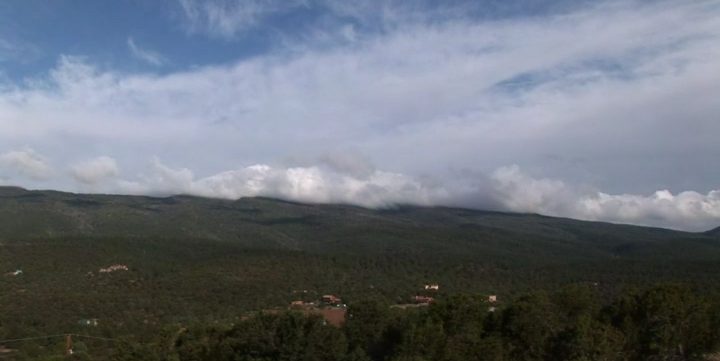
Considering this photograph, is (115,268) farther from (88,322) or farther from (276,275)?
(88,322)

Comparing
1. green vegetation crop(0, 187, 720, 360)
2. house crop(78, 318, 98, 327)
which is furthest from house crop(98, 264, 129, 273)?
house crop(78, 318, 98, 327)

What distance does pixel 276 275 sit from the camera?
86375 mm

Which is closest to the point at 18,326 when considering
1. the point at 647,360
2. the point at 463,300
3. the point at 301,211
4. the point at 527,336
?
the point at 463,300

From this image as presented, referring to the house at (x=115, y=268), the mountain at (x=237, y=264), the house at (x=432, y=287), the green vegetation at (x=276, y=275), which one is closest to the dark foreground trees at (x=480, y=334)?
the green vegetation at (x=276, y=275)

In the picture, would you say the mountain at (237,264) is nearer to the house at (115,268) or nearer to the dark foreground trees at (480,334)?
the house at (115,268)

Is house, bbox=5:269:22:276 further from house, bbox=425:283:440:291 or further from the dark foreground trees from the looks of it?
house, bbox=425:283:440:291

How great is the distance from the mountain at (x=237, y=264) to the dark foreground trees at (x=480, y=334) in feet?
97.6

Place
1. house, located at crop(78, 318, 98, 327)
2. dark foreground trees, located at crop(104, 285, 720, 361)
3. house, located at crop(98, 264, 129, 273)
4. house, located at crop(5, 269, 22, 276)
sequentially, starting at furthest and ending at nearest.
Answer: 1. house, located at crop(98, 264, 129, 273)
2. house, located at crop(5, 269, 22, 276)
3. house, located at crop(78, 318, 98, 327)
4. dark foreground trees, located at crop(104, 285, 720, 361)

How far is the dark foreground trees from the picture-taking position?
95.2ft

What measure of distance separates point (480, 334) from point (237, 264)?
61.5 m

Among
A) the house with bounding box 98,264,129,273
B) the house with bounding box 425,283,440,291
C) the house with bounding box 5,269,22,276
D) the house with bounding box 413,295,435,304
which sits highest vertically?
the house with bounding box 98,264,129,273

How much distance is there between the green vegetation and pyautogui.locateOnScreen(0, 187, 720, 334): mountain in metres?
0.28

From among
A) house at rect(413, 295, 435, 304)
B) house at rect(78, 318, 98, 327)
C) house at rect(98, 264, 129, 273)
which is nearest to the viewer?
house at rect(78, 318, 98, 327)

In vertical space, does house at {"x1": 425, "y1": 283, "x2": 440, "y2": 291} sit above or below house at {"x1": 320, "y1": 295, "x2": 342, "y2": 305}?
above
